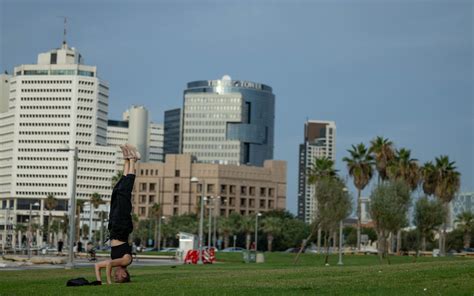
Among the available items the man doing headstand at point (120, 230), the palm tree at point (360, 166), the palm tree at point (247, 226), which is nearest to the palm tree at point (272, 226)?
Answer: the palm tree at point (247, 226)

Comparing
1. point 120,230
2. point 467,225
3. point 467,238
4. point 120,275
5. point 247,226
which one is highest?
point 467,225

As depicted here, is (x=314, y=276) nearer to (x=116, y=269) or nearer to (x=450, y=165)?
(x=116, y=269)

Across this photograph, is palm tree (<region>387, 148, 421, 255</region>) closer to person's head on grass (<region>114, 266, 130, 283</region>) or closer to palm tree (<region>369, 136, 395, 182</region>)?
palm tree (<region>369, 136, 395, 182</region>)

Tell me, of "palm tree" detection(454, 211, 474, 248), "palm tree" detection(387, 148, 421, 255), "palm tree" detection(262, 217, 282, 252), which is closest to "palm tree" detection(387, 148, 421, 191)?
"palm tree" detection(387, 148, 421, 255)

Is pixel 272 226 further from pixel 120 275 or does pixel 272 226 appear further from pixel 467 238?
pixel 120 275

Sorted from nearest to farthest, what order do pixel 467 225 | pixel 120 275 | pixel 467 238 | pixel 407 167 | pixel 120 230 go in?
pixel 120 230
pixel 120 275
pixel 407 167
pixel 467 238
pixel 467 225

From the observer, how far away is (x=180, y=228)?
624ft

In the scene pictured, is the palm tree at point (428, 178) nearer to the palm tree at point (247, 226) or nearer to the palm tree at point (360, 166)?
the palm tree at point (360, 166)

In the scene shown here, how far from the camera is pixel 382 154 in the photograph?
10650 centimetres

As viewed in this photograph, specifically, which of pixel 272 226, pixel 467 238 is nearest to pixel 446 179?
pixel 467 238

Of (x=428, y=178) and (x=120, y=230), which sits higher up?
(x=428, y=178)

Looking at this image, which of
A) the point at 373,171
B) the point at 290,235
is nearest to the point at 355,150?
the point at 373,171

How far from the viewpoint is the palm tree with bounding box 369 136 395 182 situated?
106 m

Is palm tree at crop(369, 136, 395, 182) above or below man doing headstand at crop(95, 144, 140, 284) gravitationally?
above
